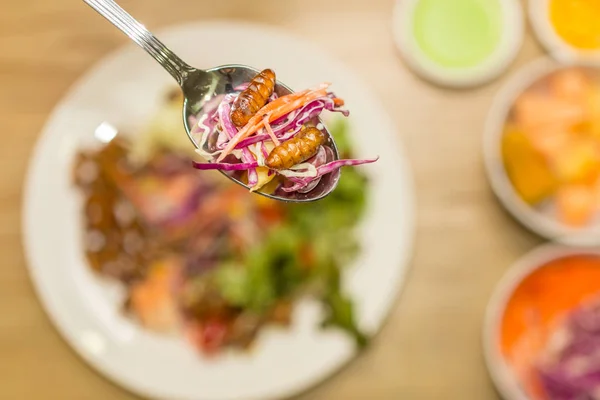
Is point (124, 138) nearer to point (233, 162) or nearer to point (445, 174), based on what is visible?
point (233, 162)

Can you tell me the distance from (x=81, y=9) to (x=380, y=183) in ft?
2.54

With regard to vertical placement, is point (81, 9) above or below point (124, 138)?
above

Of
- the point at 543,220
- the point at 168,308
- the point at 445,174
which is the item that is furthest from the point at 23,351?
the point at 543,220

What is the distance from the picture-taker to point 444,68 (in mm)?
1384

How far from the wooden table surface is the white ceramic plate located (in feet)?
0.28

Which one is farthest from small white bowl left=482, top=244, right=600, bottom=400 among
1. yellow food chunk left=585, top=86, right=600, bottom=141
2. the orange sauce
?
yellow food chunk left=585, top=86, right=600, bottom=141

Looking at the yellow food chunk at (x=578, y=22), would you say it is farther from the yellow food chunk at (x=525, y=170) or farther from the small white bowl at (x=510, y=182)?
the yellow food chunk at (x=525, y=170)

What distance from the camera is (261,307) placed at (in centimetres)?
131

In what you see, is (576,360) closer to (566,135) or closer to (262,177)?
(566,135)

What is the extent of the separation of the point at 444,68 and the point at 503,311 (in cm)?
54

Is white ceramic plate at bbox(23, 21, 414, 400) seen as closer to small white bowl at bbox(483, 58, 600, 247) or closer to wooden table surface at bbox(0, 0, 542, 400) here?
wooden table surface at bbox(0, 0, 542, 400)

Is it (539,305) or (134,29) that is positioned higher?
(134,29)

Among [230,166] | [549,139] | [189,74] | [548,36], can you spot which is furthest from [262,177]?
[548,36]

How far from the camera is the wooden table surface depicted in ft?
4.40
